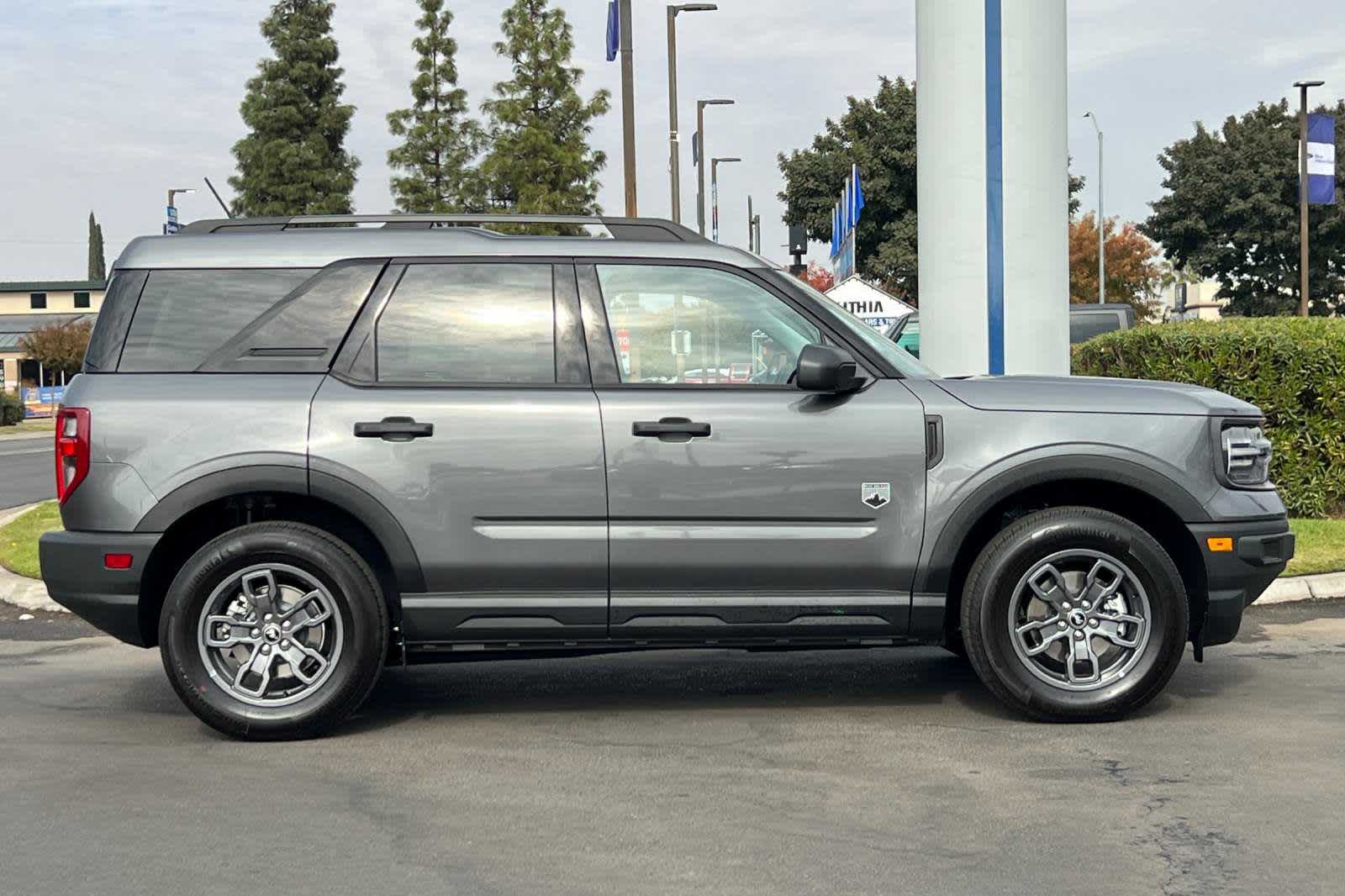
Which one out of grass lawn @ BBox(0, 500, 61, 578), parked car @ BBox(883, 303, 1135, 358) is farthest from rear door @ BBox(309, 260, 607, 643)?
parked car @ BBox(883, 303, 1135, 358)

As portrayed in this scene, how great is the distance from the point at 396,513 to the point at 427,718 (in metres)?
0.97

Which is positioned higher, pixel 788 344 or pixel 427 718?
pixel 788 344

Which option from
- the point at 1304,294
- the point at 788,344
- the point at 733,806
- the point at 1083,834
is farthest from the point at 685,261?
the point at 1304,294

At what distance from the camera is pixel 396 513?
6172 millimetres

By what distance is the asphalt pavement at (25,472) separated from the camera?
1962 centimetres

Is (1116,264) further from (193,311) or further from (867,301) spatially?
(193,311)

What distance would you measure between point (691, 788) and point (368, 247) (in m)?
2.47

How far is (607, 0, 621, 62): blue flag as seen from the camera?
2272 cm

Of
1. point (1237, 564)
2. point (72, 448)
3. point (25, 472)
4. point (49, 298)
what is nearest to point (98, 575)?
point (72, 448)

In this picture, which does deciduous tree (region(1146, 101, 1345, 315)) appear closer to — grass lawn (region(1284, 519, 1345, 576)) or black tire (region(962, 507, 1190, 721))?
grass lawn (region(1284, 519, 1345, 576))

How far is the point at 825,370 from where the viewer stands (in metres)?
6.08

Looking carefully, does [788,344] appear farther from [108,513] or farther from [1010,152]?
[1010,152]

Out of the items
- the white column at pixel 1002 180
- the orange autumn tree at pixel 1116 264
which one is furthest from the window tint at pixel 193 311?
the orange autumn tree at pixel 1116 264

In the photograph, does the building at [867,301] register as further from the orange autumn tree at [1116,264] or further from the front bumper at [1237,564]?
the orange autumn tree at [1116,264]
